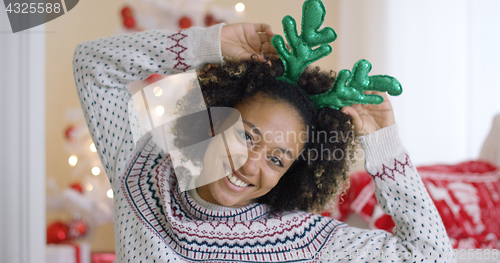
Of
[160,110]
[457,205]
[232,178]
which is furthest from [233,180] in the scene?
[457,205]

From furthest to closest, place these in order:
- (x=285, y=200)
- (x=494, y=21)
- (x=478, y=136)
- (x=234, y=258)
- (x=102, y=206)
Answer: (x=478, y=136)
(x=494, y=21)
(x=102, y=206)
(x=285, y=200)
(x=234, y=258)

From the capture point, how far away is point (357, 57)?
2.12 meters

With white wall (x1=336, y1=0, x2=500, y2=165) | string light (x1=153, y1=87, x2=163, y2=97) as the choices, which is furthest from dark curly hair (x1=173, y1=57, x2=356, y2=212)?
white wall (x1=336, y1=0, x2=500, y2=165)

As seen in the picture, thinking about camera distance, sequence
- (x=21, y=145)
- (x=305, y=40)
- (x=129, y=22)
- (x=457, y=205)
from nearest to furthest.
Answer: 1. (x=305, y=40)
2. (x=21, y=145)
3. (x=457, y=205)
4. (x=129, y=22)

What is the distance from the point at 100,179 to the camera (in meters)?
1.76

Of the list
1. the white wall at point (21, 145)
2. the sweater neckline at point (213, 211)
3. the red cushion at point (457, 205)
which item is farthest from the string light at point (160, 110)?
the red cushion at point (457, 205)

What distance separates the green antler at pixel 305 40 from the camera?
0.74 metres

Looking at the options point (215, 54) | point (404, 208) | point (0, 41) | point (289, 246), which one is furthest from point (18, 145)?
point (404, 208)

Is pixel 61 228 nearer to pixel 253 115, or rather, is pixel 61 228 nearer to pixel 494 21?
pixel 253 115

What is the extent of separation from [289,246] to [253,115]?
0.98ft

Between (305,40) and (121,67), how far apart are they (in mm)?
428

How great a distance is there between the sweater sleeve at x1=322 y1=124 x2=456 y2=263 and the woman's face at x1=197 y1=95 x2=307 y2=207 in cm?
19

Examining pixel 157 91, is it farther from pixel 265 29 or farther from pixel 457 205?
pixel 457 205

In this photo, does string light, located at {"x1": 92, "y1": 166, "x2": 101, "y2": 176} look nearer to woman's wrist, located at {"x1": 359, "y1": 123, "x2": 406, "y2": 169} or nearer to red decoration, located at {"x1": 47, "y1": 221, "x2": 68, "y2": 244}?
red decoration, located at {"x1": 47, "y1": 221, "x2": 68, "y2": 244}
